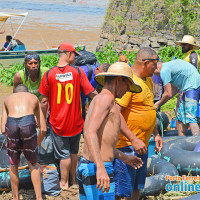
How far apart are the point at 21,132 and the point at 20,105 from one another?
0.33 metres

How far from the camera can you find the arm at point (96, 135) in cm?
303

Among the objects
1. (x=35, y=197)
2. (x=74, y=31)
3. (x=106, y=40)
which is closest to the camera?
(x=35, y=197)

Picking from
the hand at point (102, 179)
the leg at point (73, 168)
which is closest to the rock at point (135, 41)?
the leg at point (73, 168)

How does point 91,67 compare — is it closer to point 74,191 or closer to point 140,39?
point 74,191

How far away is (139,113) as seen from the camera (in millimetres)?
4086

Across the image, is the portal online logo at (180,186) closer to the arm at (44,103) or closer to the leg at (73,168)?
the leg at (73,168)

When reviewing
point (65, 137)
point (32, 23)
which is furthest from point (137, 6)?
point (32, 23)

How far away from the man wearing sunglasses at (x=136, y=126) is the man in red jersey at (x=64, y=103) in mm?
1106

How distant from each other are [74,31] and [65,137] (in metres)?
25.2

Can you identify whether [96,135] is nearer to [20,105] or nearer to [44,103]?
[20,105]

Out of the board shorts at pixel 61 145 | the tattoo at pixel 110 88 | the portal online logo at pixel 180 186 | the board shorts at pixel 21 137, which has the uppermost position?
the tattoo at pixel 110 88

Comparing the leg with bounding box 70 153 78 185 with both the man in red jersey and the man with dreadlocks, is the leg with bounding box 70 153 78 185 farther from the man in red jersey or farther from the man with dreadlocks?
the man with dreadlocks

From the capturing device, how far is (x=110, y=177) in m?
3.31

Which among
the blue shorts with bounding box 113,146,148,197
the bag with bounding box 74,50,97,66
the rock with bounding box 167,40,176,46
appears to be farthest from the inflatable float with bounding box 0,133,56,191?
the rock with bounding box 167,40,176,46
